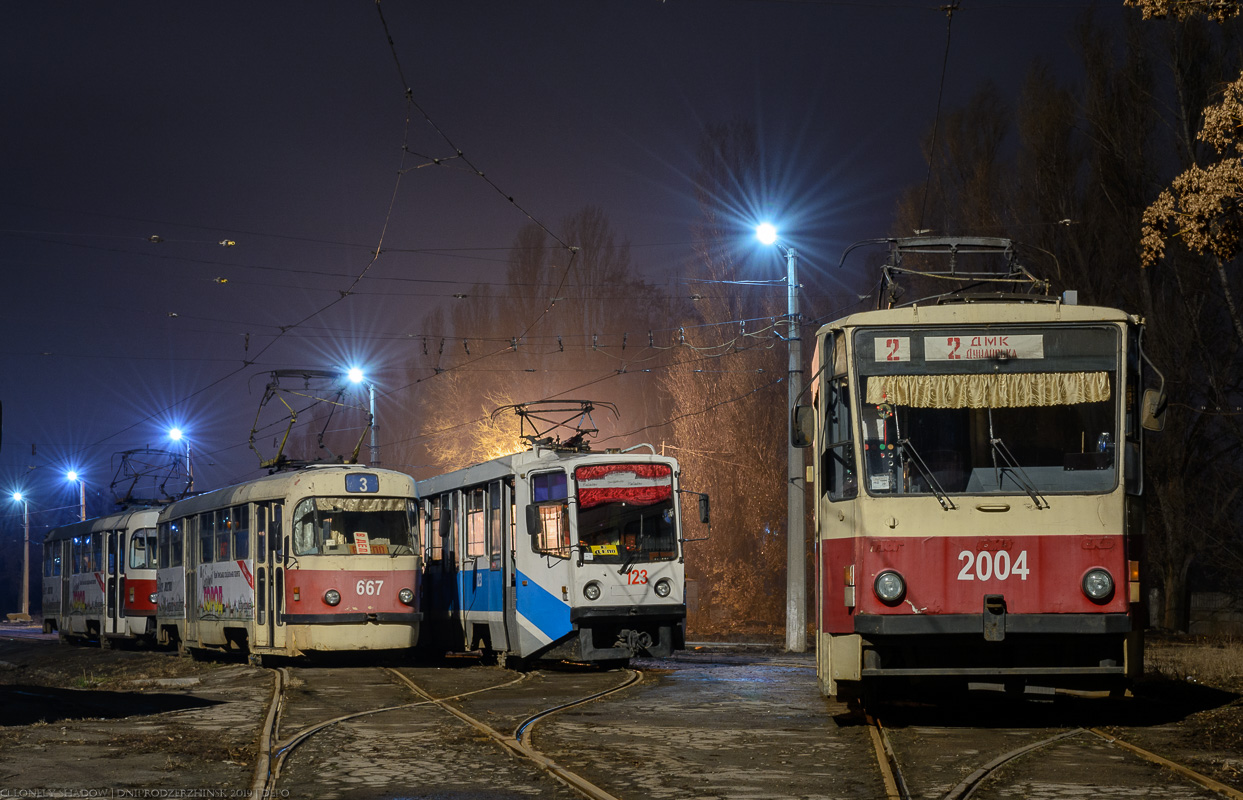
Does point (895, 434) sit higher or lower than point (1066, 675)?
higher

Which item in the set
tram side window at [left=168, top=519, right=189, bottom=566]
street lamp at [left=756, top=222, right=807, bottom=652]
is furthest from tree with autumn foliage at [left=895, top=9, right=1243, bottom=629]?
tram side window at [left=168, top=519, right=189, bottom=566]

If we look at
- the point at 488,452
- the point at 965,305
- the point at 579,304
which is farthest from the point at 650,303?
the point at 965,305

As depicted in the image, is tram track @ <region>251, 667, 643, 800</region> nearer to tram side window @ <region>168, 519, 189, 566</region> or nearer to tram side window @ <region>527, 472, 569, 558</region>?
tram side window @ <region>527, 472, 569, 558</region>

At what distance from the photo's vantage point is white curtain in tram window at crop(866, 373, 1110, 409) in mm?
10094

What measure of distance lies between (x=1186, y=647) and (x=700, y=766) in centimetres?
1543

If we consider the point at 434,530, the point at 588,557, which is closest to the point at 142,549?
the point at 434,530

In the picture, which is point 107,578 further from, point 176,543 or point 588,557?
point 588,557

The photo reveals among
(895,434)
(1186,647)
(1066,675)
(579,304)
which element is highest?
(579,304)

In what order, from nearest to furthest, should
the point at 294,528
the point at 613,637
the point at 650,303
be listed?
the point at 613,637 → the point at 294,528 → the point at 650,303

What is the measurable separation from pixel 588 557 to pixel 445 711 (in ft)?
17.0

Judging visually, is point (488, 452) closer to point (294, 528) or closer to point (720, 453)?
point (720, 453)

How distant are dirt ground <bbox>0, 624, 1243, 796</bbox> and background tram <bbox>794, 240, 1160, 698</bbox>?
120cm

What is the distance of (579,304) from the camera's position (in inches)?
2216

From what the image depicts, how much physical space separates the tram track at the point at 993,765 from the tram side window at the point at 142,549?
21.8 metres
